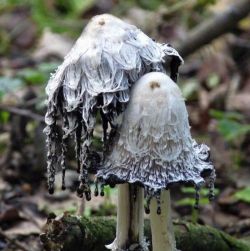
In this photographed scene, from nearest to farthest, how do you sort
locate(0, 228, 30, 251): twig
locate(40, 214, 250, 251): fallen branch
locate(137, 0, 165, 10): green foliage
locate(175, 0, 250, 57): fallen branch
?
1. locate(40, 214, 250, 251): fallen branch
2. locate(0, 228, 30, 251): twig
3. locate(175, 0, 250, 57): fallen branch
4. locate(137, 0, 165, 10): green foliage

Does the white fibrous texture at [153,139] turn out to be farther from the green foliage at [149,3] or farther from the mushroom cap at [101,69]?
the green foliage at [149,3]

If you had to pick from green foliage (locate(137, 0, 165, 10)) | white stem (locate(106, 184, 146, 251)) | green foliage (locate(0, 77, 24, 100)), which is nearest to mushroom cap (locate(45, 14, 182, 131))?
white stem (locate(106, 184, 146, 251))

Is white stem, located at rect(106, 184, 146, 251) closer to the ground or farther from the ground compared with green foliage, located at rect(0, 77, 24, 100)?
closer to the ground

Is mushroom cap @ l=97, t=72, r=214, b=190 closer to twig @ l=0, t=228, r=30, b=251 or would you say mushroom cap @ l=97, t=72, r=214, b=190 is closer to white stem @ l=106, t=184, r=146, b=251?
white stem @ l=106, t=184, r=146, b=251

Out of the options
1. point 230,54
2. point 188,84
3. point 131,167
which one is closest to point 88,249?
point 131,167

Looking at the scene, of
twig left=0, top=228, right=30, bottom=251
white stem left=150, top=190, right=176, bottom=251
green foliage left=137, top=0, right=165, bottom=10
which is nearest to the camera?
white stem left=150, top=190, right=176, bottom=251

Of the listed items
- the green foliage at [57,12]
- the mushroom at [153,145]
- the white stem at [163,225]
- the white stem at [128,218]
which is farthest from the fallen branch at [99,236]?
the green foliage at [57,12]

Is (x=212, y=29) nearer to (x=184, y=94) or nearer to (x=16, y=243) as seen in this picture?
(x=184, y=94)
